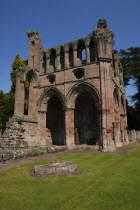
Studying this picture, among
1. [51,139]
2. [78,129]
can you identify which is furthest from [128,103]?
[51,139]

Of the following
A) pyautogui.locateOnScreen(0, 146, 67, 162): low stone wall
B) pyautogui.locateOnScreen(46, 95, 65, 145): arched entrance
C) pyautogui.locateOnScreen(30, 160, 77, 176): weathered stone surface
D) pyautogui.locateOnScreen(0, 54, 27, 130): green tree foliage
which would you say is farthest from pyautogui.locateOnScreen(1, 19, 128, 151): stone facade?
pyautogui.locateOnScreen(30, 160, 77, 176): weathered stone surface

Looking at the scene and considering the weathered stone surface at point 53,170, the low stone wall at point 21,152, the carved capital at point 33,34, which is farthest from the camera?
the carved capital at point 33,34

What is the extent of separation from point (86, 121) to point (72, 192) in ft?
58.0

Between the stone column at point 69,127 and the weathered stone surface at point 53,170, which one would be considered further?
the stone column at point 69,127

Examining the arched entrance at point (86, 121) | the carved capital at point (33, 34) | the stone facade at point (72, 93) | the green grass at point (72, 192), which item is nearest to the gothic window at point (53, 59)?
the stone facade at point (72, 93)

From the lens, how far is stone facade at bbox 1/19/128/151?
16000mm

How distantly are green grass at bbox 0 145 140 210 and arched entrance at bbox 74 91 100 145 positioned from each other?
15570 mm

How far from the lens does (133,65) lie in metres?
32.7

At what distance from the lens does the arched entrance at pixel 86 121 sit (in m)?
21.4

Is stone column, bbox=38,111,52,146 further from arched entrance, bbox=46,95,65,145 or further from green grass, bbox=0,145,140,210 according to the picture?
green grass, bbox=0,145,140,210

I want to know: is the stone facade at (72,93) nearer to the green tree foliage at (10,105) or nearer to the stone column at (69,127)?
the stone column at (69,127)

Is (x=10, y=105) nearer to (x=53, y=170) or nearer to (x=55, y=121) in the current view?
(x=55, y=121)

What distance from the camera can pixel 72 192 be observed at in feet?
13.7

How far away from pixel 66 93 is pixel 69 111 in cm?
194
